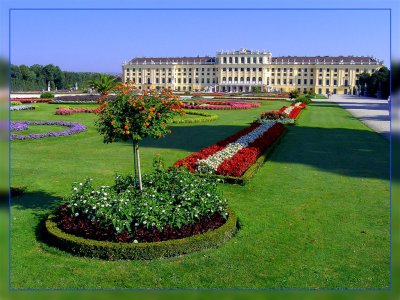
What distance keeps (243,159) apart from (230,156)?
1.77ft

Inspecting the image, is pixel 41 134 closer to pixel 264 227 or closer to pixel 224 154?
pixel 224 154

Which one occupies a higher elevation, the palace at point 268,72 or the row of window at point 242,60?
the row of window at point 242,60

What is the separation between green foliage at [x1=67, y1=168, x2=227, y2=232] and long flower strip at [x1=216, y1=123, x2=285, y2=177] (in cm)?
222

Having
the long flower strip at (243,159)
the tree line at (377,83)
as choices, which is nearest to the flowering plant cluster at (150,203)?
the long flower strip at (243,159)

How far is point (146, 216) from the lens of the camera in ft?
15.8

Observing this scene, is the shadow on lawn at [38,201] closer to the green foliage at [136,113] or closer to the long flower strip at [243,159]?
the green foliage at [136,113]

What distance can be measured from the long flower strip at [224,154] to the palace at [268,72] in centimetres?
6357

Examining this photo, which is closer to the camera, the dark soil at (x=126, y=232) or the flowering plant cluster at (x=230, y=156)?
the dark soil at (x=126, y=232)

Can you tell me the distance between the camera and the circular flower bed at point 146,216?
15.8ft

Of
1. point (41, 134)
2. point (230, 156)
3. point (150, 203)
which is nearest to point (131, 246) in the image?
point (150, 203)

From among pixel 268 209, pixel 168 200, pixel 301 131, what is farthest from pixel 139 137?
pixel 301 131

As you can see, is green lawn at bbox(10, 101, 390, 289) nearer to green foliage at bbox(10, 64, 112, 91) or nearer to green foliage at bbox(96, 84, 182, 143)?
green foliage at bbox(96, 84, 182, 143)

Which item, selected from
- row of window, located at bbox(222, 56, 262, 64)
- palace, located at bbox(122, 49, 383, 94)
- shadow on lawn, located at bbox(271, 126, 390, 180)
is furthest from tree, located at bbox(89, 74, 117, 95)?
row of window, located at bbox(222, 56, 262, 64)

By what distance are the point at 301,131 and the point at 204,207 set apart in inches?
479
